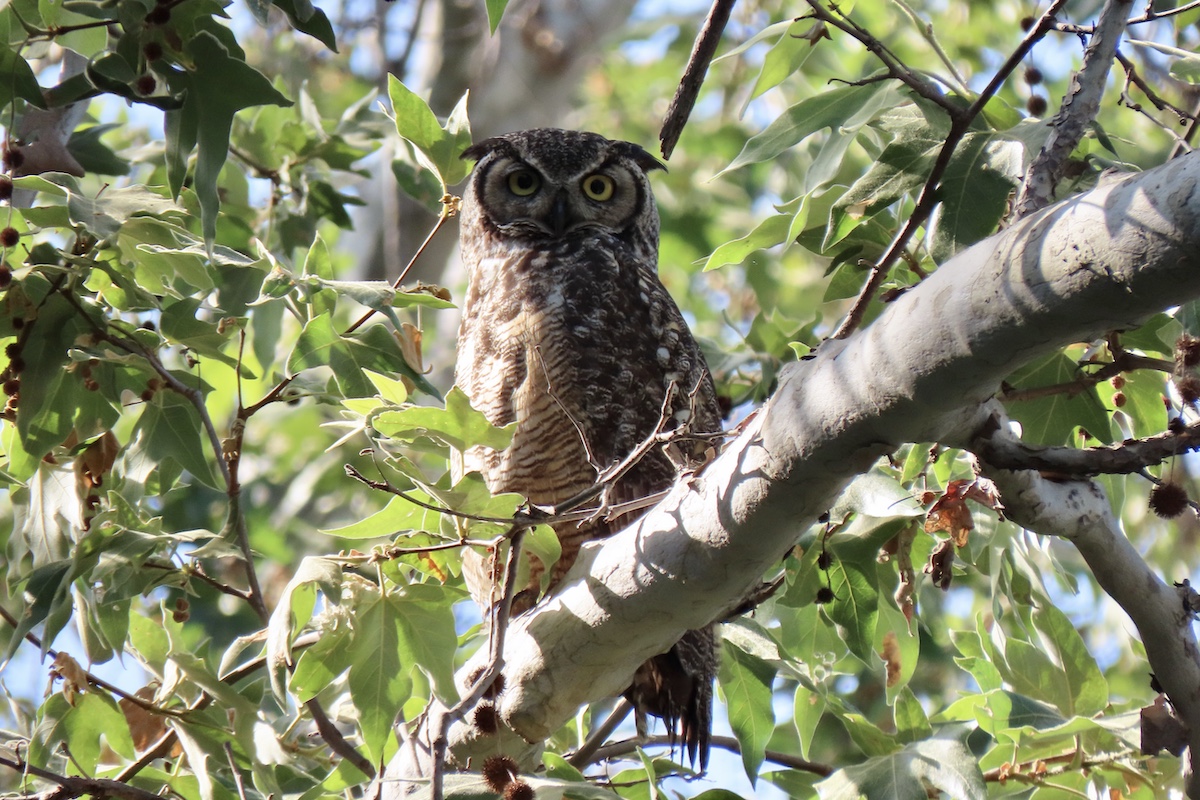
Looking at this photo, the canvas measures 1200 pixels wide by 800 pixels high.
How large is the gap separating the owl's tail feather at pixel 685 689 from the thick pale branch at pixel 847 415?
1.22 feet

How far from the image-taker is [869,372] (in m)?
1.27

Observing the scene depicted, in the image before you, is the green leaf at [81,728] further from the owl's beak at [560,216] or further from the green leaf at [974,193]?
the owl's beak at [560,216]

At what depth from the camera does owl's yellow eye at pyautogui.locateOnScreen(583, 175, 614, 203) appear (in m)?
3.37

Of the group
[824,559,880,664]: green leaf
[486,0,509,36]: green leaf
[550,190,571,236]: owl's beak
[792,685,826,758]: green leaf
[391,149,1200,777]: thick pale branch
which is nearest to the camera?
Result: [391,149,1200,777]: thick pale branch

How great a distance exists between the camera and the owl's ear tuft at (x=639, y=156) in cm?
349

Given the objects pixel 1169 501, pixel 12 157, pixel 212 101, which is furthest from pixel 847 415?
pixel 12 157

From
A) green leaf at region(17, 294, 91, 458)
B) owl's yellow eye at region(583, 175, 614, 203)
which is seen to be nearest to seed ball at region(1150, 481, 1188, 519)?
green leaf at region(17, 294, 91, 458)

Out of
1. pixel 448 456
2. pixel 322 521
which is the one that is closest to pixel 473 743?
pixel 448 456

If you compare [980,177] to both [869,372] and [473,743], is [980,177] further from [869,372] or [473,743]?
[473,743]

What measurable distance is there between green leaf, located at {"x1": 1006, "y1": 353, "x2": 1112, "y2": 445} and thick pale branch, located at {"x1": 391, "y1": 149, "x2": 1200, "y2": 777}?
2.28ft

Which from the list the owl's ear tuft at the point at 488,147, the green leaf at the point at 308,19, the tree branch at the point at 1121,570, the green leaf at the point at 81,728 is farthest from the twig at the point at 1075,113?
the owl's ear tuft at the point at 488,147

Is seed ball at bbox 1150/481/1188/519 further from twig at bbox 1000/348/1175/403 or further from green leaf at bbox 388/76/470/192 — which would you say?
green leaf at bbox 388/76/470/192

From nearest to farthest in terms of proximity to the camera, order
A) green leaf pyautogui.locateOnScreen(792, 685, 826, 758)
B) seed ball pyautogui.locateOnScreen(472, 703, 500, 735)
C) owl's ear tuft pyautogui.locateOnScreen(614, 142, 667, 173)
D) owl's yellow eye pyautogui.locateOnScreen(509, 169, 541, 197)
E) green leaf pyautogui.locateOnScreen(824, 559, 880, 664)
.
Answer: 1. seed ball pyautogui.locateOnScreen(472, 703, 500, 735)
2. green leaf pyautogui.locateOnScreen(824, 559, 880, 664)
3. green leaf pyautogui.locateOnScreen(792, 685, 826, 758)
4. owl's yellow eye pyautogui.locateOnScreen(509, 169, 541, 197)
5. owl's ear tuft pyautogui.locateOnScreen(614, 142, 667, 173)

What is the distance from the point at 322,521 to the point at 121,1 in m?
4.50
